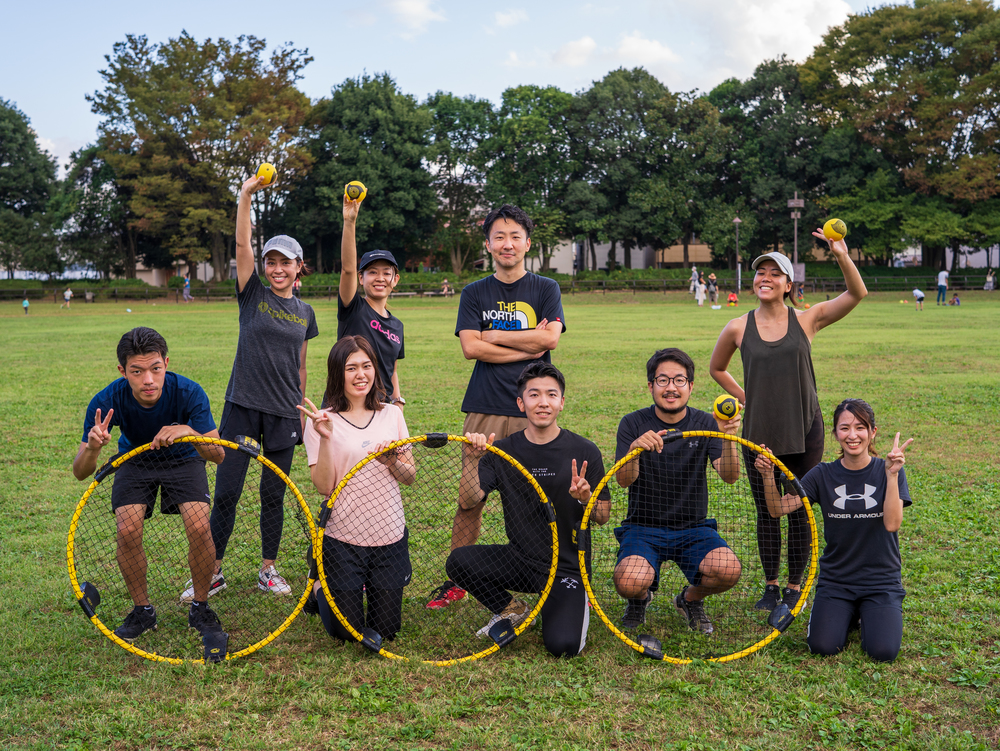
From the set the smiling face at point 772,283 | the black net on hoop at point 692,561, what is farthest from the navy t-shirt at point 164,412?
the smiling face at point 772,283

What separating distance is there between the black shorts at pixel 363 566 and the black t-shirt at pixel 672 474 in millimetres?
1538

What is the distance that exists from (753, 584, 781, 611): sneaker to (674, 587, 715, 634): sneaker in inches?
15.6

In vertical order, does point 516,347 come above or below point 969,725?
above

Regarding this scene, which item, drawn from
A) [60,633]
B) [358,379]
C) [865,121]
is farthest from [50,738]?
[865,121]

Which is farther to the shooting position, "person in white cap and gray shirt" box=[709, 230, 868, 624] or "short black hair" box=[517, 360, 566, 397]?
"person in white cap and gray shirt" box=[709, 230, 868, 624]

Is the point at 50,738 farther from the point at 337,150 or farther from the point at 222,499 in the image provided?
the point at 337,150

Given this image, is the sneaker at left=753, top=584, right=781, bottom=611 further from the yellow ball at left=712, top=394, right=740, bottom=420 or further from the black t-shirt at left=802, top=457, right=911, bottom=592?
the yellow ball at left=712, top=394, right=740, bottom=420

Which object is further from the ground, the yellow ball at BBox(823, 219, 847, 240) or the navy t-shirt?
A: the yellow ball at BBox(823, 219, 847, 240)

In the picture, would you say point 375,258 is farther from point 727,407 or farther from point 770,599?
point 770,599

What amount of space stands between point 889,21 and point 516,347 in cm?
6779

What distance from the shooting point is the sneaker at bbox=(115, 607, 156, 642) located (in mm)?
4883

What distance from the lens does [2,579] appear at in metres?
5.94

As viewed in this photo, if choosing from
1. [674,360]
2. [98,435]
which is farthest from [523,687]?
[98,435]

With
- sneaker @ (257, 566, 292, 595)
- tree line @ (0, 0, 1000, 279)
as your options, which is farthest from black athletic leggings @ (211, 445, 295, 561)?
tree line @ (0, 0, 1000, 279)
